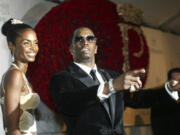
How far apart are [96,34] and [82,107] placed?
2.62ft

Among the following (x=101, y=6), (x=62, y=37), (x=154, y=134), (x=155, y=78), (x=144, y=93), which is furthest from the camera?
(x=155, y=78)

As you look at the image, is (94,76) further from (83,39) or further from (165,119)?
(165,119)

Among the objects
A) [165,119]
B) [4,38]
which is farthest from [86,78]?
[165,119]

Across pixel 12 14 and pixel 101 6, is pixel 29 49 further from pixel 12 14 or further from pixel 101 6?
Answer: pixel 101 6

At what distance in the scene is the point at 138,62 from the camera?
2051mm

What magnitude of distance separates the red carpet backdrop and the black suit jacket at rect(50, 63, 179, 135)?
0.25 m

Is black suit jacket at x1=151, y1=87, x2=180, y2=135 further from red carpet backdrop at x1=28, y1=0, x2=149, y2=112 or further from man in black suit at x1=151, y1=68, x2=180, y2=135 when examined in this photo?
red carpet backdrop at x1=28, y1=0, x2=149, y2=112

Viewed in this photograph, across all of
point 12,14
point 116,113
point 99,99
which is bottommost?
point 116,113

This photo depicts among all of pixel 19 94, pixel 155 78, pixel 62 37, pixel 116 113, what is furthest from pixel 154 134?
pixel 19 94

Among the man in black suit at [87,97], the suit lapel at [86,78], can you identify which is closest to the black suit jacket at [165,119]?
the man in black suit at [87,97]

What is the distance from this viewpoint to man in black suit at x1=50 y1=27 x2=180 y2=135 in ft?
3.62

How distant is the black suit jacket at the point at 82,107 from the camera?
3.79 ft

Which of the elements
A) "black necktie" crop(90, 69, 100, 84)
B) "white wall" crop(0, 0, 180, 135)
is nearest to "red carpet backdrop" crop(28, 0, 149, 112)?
"white wall" crop(0, 0, 180, 135)

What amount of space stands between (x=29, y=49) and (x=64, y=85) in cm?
26
